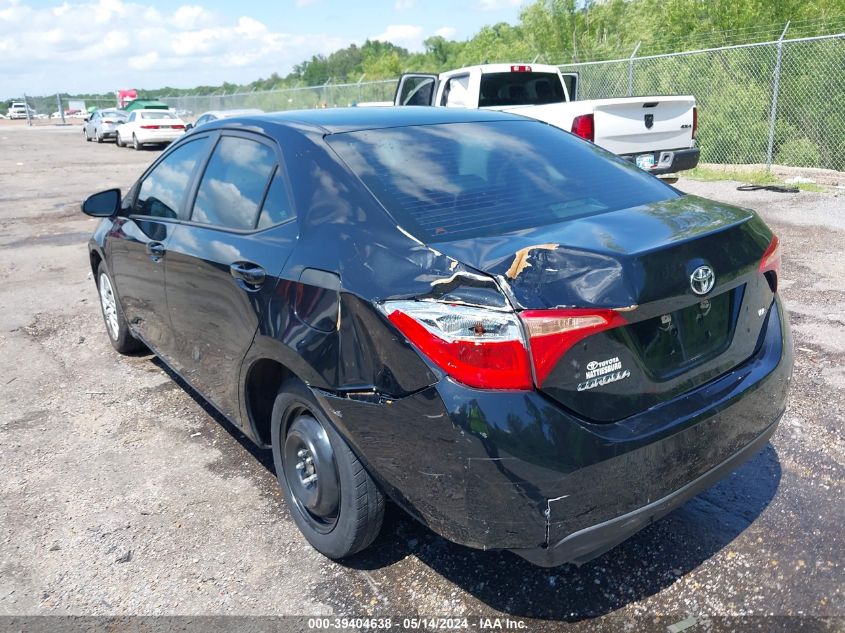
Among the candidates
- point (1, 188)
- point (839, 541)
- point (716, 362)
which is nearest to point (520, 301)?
point (716, 362)

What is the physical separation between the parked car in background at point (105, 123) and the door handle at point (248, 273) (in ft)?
99.4

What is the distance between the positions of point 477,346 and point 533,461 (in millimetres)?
371

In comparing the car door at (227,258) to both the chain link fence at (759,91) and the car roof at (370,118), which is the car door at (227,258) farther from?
the chain link fence at (759,91)

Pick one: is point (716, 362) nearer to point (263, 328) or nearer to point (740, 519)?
point (740, 519)

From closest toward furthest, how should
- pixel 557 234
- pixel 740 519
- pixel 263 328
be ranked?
pixel 557 234 < pixel 263 328 < pixel 740 519

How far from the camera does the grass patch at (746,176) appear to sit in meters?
11.3

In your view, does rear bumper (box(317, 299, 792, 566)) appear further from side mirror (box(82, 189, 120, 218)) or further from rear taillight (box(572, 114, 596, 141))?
rear taillight (box(572, 114, 596, 141))

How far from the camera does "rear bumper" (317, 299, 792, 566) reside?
207cm

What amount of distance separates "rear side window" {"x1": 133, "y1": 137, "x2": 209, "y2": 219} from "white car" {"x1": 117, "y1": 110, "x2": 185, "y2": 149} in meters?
23.4

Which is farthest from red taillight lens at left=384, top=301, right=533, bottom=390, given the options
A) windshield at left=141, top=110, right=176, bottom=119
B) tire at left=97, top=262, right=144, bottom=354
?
windshield at left=141, top=110, right=176, bottom=119

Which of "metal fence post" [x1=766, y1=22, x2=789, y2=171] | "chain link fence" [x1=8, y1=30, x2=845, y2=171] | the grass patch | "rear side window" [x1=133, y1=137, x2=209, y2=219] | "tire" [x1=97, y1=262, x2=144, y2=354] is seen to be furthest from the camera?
"chain link fence" [x1=8, y1=30, x2=845, y2=171]

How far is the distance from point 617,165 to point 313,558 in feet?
7.33

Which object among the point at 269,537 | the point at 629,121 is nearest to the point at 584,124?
the point at 629,121

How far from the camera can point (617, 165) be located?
11.1 feet
